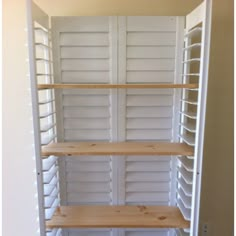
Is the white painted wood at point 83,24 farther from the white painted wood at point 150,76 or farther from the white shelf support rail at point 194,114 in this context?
the white shelf support rail at point 194,114

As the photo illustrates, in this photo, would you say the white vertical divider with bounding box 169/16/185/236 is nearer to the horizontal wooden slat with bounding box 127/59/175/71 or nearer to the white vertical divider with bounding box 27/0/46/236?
the horizontal wooden slat with bounding box 127/59/175/71

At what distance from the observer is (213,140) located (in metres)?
1.81

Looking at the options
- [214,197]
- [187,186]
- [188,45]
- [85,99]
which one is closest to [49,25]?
[85,99]

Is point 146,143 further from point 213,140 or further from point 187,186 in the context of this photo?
point 213,140

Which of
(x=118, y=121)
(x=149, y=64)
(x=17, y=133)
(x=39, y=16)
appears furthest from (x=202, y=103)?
(x=17, y=133)

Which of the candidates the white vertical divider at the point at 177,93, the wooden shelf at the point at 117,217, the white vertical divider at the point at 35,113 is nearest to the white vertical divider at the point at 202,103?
the wooden shelf at the point at 117,217

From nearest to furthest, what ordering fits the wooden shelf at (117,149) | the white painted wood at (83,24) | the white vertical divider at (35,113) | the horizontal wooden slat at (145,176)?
the white vertical divider at (35,113) → the wooden shelf at (117,149) → the white painted wood at (83,24) → the horizontal wooden slat at (145,176)

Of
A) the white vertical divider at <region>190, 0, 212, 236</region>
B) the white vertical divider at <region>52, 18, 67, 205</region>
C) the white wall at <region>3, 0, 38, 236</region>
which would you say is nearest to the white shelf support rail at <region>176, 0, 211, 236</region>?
the white vertical divider at <region>190, 0, 212, 236</region>

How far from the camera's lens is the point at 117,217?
165cm

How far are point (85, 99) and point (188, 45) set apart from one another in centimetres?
71

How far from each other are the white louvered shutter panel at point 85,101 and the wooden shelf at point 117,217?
0.34 feet

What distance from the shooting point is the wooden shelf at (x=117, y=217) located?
1572 mm

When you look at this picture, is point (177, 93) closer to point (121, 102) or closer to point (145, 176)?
point (121, 102)

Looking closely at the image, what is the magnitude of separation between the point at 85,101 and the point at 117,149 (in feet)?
1.25
